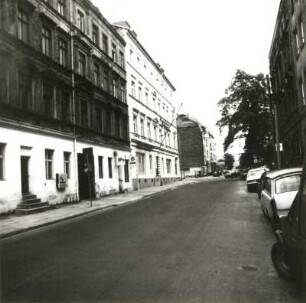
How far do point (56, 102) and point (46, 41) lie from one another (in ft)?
10.6

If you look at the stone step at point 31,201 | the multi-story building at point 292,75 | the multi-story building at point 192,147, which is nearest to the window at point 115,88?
the multi-story building at point 292,75

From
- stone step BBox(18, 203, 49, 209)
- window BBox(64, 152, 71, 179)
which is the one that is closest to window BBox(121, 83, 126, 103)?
window BBox(64, 152, 71, 179)

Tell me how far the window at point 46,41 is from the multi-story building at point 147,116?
48.0 feet

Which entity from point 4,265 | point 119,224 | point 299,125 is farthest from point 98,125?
point 4,265

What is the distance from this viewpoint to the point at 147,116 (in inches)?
1684

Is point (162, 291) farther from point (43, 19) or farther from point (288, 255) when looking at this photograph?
point (43, 19)

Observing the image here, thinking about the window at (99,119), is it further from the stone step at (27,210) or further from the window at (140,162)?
the stone step at (27,210)

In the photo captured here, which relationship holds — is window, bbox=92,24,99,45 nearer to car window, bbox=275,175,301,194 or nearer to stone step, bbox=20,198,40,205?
stone step, bbox=20,198,40,205

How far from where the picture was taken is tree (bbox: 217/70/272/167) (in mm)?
48219

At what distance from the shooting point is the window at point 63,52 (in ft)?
78.0

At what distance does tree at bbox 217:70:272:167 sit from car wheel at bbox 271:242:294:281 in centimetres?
4274

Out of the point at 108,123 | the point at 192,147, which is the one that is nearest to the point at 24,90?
the point at 108,123

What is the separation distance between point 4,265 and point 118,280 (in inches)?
108

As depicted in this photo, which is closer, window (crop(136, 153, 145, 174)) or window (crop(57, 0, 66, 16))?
window (crop(57, 0, 66, 16))
